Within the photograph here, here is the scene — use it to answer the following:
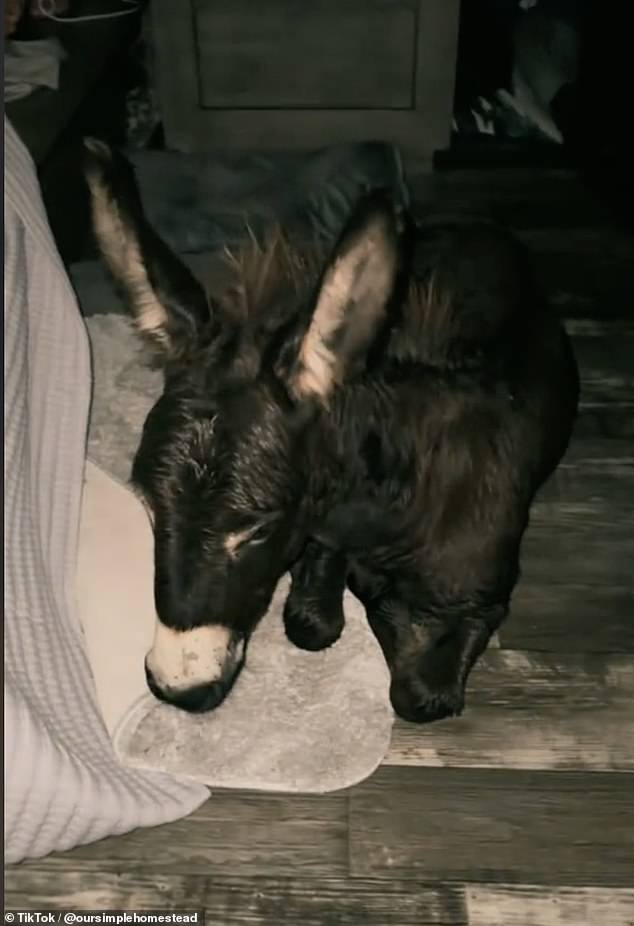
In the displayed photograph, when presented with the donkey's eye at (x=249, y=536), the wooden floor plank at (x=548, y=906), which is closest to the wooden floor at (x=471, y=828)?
the wooden floor plank at (x=548, y=906)

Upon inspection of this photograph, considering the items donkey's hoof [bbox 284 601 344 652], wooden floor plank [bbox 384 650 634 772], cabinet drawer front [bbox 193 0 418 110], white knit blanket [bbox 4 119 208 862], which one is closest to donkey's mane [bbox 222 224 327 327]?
white knit blanket [bbox 4 119 208 862]

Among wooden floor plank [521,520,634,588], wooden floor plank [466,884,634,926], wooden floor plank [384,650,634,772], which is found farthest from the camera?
wooden floor plank [521,520,634,588]

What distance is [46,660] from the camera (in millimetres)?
1365

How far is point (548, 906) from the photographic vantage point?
132cm

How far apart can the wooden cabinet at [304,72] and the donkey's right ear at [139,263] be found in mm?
1921

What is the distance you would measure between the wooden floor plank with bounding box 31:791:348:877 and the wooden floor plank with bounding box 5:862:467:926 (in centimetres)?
1

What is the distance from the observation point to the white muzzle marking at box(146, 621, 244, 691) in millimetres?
1159

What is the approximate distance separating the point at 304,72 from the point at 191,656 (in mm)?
2195

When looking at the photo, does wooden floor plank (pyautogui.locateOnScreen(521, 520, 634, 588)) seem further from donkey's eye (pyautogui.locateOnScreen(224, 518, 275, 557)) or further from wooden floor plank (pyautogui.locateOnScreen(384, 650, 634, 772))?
donkey's eye (pyautogui.locateOnScreen(224, 518, 275, 557))

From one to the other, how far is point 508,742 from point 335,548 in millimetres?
426

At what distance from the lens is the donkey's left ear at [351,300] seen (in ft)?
3.32

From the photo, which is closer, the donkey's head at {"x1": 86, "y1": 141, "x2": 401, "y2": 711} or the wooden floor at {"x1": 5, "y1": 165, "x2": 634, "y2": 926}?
the donkey's head at {"x1": 86, "y1": 141, "x2": 401, "y2": 711}

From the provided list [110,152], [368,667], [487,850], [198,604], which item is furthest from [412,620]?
[110,152]

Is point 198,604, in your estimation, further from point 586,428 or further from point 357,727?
point 586,428
